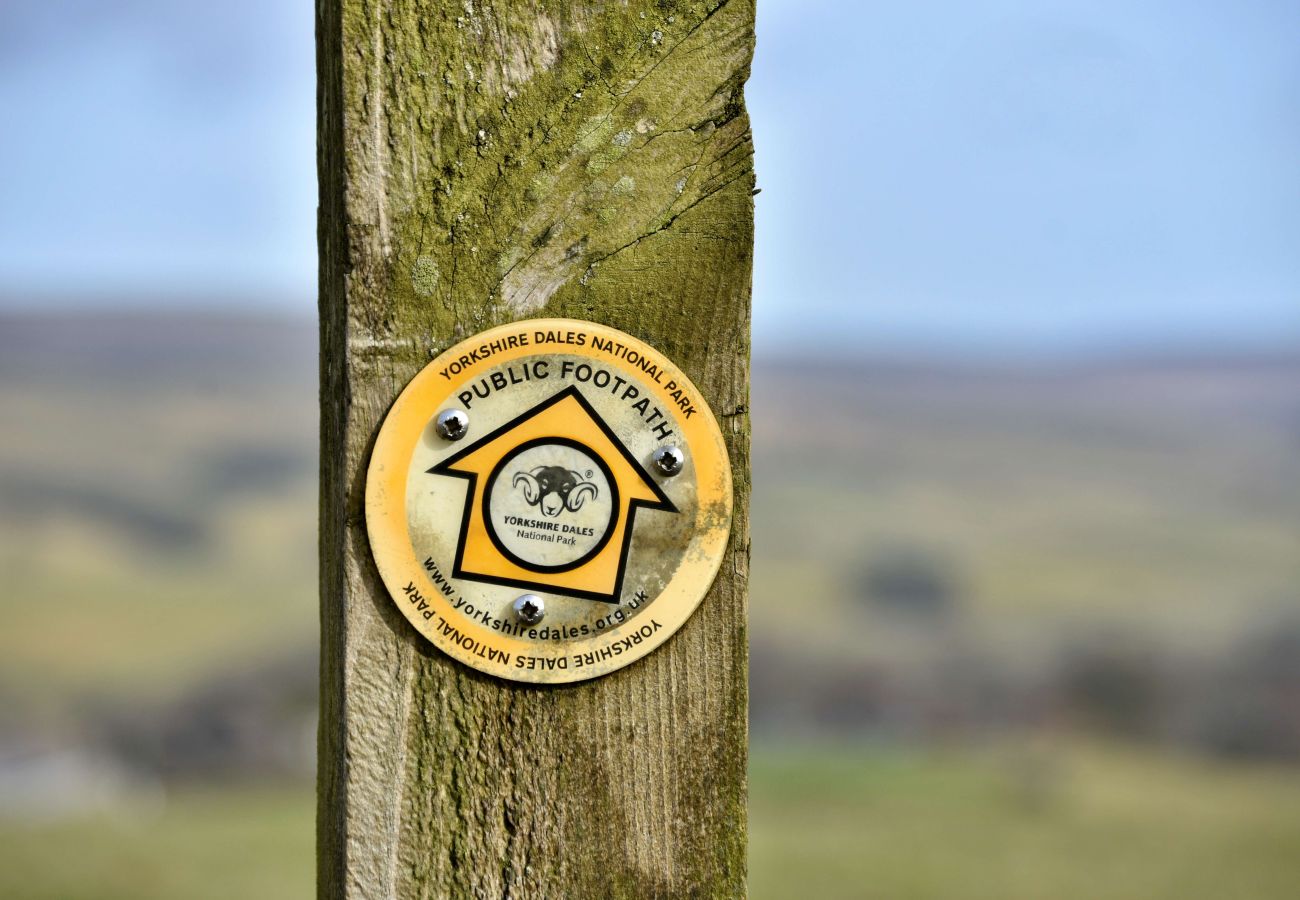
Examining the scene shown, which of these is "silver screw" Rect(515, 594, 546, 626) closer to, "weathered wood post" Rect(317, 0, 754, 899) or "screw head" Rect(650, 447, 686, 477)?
"weathered wood post" Rect(317, 0, 754, 899)

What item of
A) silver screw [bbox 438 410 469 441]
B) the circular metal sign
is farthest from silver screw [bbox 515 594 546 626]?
silver screw [bbox 438 410 469 441]

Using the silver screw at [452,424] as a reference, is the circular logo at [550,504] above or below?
below

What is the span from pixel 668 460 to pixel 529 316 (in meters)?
0.20

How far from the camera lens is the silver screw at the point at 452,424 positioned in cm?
116

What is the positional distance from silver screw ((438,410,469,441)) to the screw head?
7.4 inches

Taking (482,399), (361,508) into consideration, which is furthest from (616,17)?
(361,508)

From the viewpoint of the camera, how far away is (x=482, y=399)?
117 cm

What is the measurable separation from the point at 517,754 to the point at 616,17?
0.73 meters

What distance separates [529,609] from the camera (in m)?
1.19

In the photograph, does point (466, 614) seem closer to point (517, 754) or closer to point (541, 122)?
point (517, 754)

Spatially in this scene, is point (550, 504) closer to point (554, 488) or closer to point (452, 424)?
point (554, 488)

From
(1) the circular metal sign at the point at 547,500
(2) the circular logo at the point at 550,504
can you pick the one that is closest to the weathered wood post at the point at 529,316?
(1) the circular metal sign at the point at 547,500

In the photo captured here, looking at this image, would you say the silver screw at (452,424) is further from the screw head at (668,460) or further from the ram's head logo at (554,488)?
the screw head at (668,460)

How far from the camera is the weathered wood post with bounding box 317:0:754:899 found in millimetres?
1151
